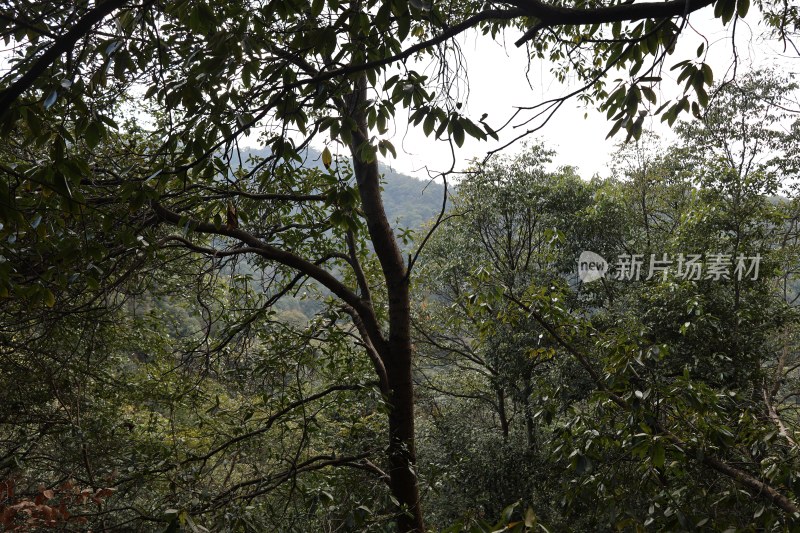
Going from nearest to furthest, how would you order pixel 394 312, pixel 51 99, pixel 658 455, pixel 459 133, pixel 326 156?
1. pixel 51 99
2. pixel 459 133
3. pixel 658 455
4. pixel 326 156
5. pixel 394 312

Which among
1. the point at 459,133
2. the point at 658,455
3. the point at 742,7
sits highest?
the point at 742,7

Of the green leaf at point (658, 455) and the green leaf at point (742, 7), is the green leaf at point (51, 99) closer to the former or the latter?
the green leaf at point (742, 7)

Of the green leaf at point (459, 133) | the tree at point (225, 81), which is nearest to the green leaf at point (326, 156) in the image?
the tree at point (225, 81)

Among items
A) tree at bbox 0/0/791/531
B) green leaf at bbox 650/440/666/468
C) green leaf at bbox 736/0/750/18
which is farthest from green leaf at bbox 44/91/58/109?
green leaf at bbox 650/440/666/468

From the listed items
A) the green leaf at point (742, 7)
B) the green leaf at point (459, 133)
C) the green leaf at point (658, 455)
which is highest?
the green leaf at point (742, 7)

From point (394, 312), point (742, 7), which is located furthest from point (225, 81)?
point (394, 312)

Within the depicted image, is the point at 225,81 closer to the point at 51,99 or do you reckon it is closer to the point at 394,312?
the point at 51,99

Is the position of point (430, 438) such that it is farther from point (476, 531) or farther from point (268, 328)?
point (476, 531)

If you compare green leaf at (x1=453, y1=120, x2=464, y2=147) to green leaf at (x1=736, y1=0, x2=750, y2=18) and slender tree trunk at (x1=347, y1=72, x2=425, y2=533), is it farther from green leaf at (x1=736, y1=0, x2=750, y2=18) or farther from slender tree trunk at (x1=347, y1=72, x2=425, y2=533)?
slender tree trunk at (x1=347, y1=72, x2=425, y2=533)

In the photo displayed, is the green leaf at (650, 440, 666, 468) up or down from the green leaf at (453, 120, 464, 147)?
down

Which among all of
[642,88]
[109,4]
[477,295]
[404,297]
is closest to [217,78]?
[109,4]

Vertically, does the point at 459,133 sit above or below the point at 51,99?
above

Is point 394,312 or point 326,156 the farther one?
point 394,312

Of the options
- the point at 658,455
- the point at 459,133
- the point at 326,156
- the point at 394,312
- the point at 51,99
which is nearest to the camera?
the point at 51,99
